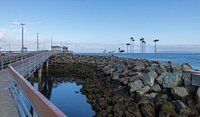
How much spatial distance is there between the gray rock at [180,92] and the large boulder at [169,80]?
1.32 m

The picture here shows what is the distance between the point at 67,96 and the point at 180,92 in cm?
1283

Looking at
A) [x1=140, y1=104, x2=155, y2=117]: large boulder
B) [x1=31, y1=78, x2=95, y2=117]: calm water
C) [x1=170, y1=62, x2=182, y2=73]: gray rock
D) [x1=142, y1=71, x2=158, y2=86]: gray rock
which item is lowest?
[x1=31, y1=78, x2=95, y2=117]: calm water

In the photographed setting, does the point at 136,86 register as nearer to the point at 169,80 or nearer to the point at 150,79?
the point at 150,79

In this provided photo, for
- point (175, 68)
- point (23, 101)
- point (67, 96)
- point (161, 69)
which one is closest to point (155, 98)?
point (161, 69)

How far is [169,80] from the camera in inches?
720

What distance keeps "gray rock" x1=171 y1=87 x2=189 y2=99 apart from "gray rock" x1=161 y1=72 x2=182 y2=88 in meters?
1.32

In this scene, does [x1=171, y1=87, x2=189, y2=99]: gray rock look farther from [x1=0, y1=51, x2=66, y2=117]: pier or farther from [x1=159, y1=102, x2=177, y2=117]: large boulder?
[x1=0, y1=51, x2=66, y2=117]: pier

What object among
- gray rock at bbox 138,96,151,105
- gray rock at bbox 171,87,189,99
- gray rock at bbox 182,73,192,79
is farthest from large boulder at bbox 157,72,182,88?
gray rock at bbox 138,96,151,105

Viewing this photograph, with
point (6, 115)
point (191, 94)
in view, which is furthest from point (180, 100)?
point (6, 115)

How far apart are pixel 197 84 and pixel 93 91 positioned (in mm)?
9351

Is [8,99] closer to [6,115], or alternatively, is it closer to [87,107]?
[6,115]

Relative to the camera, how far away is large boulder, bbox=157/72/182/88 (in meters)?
17.8

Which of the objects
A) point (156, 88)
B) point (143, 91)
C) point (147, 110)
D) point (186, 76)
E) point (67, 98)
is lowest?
point (67, 98)

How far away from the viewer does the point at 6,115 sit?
691 cm
